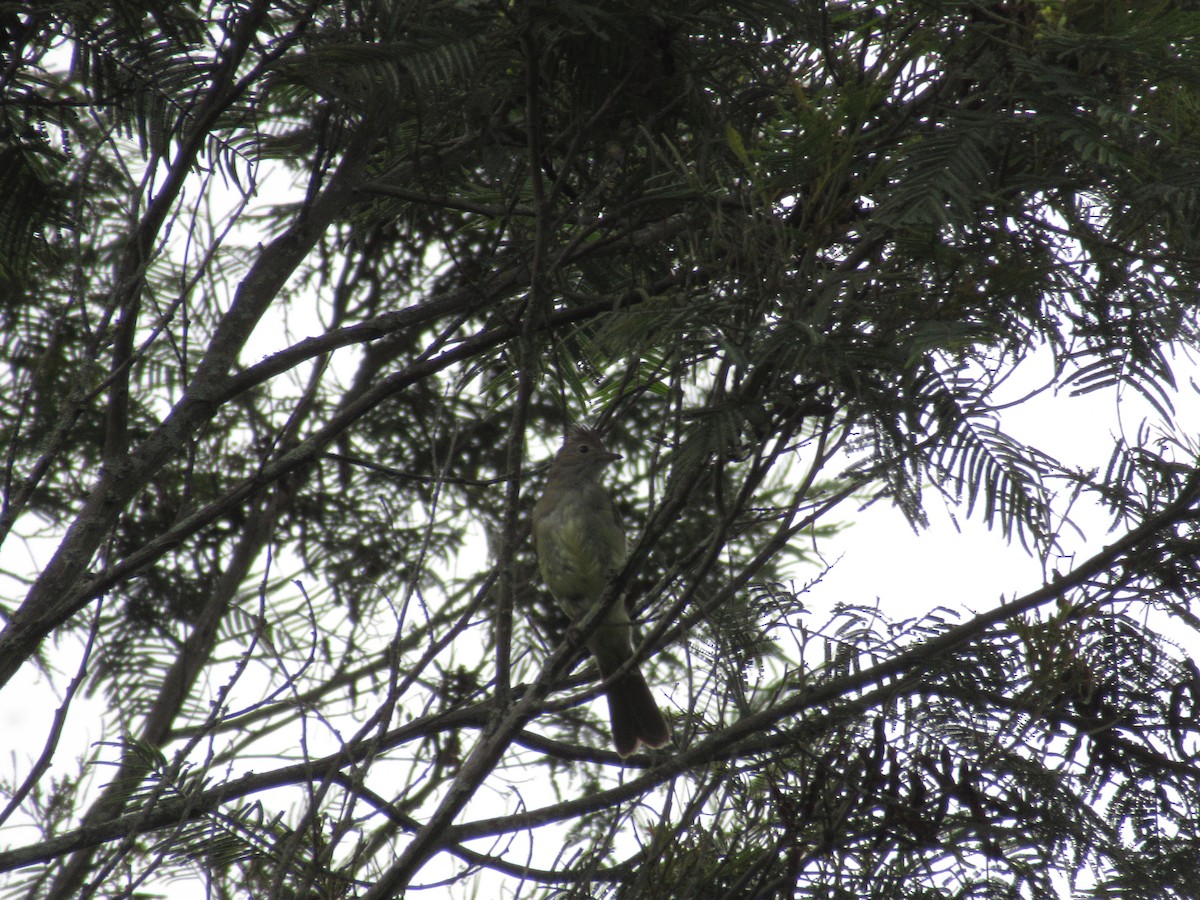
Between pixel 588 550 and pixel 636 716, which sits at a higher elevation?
pixel 588 550

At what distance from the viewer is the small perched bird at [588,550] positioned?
5441 millimetres

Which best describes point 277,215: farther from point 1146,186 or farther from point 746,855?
point 1146,186

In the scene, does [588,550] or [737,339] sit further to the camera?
[588,550]

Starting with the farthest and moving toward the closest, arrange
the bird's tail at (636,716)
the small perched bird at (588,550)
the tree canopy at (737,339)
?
the small perched bird at (588,550)
the bird's tail at (636,716)
the tree canopy at (737,339)

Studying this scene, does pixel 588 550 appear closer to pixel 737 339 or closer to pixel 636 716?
pixel 636 716

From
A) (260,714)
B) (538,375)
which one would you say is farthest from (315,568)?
(538,375)

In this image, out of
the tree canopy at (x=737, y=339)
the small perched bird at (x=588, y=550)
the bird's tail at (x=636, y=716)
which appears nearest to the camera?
the tree canopy at (x=737, y=339)

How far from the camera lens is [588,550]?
5.75 m

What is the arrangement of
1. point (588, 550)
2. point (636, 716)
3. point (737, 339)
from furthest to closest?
point (588, 550)
point (636, 716)
point (737, 339)

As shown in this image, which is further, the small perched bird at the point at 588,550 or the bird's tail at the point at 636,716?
the small perched bird at the point at 588,550

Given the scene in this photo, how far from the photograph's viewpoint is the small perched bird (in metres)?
5.44

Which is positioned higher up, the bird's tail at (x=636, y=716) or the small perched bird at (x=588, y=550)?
the small perched bird at (x=588, y=550)

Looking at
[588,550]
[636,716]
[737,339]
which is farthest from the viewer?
[588,550]

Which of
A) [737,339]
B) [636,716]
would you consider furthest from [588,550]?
[737,339]
